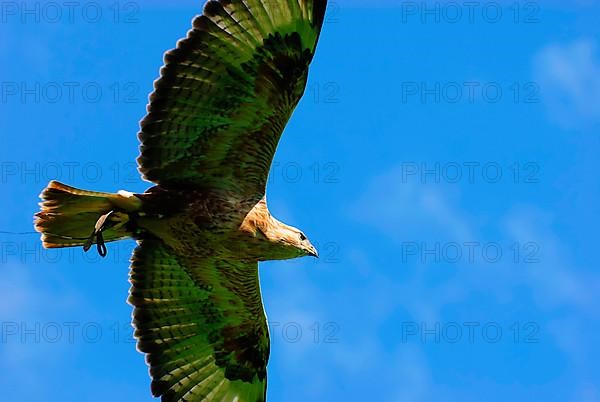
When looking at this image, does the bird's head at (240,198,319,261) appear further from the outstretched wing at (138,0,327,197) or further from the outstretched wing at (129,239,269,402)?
the outstretched wing at (129,239,269,402)

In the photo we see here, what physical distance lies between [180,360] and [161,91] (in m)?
3.31

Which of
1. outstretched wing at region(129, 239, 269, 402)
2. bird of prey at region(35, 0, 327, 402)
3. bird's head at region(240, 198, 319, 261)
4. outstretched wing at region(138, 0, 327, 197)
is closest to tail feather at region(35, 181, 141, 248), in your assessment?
bird of prey at region(35, 0, 327, 402)

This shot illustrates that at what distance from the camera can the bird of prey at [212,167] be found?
1120 centimetres

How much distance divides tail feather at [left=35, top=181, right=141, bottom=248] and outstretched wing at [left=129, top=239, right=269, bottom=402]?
0.81 metres

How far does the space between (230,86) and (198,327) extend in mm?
3036

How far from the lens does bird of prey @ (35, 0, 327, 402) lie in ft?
36.7

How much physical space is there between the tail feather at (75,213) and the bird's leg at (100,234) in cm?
6

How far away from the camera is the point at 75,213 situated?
37.3 feet

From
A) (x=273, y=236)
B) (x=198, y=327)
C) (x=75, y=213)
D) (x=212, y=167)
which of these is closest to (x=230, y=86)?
(x=212, y=167)

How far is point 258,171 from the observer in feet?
→ 38.5

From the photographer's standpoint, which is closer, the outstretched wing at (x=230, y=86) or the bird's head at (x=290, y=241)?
the outstretched wing at (x=230, y=86)

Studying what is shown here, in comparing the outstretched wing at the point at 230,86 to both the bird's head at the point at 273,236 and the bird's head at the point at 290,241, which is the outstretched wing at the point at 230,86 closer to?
the bird's head at the point at 273,236

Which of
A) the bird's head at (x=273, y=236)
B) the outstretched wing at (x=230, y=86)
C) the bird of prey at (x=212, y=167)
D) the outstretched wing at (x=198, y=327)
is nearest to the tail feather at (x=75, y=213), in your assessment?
the bird of prey at (x=212, y=167)

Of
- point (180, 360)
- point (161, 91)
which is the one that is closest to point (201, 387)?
point (180, 360)
